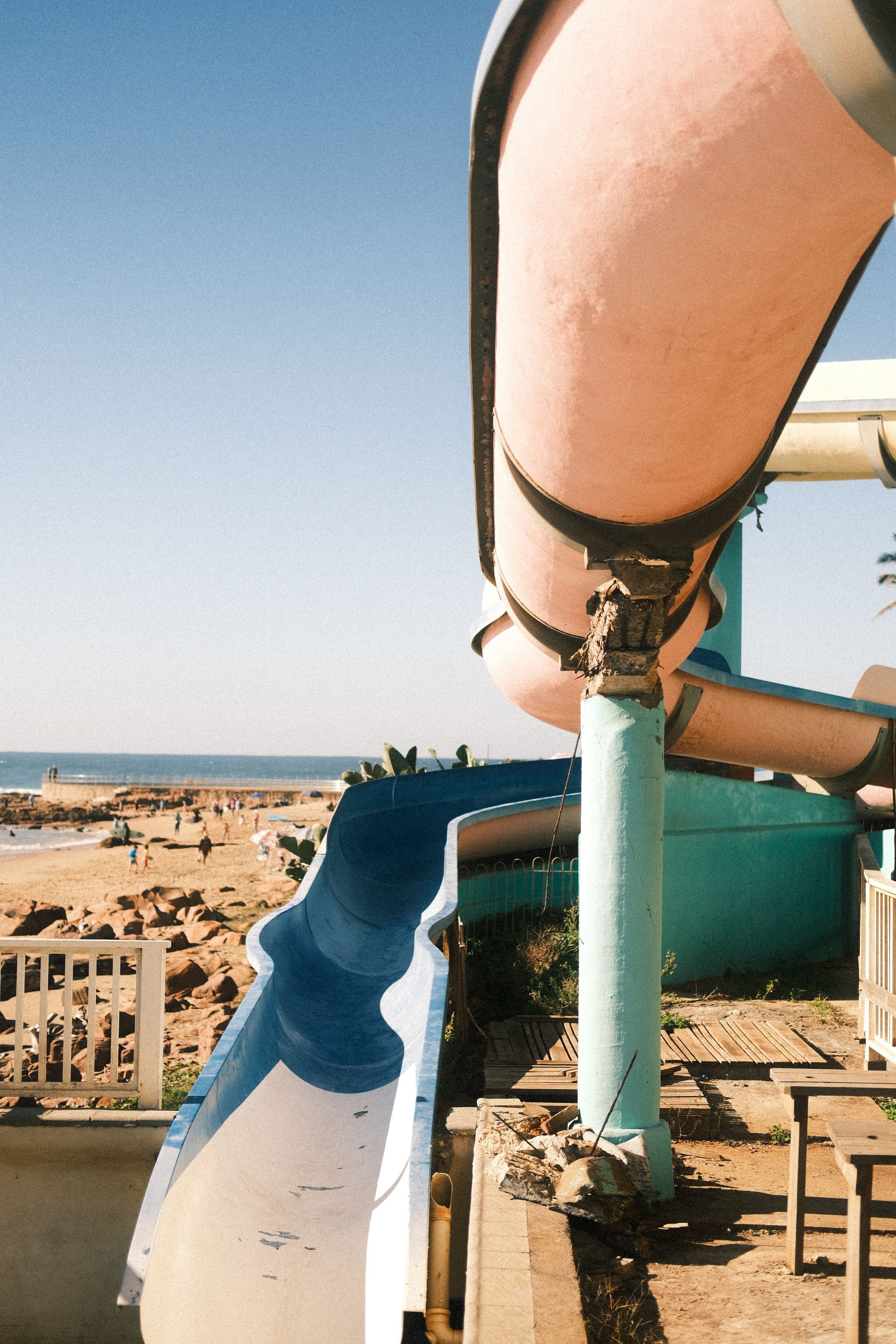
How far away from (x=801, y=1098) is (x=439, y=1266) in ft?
6.00

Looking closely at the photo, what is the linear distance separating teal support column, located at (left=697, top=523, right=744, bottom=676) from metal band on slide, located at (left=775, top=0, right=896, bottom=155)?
A: 9.25 m

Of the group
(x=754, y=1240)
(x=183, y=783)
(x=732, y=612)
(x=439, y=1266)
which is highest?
(x=183, y=783)

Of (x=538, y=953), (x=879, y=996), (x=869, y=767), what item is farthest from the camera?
(x=869, y=767)

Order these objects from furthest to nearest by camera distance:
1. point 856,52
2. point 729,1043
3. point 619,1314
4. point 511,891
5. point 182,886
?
1. point 182,886
2. point 511,891
3. point 729,1043
4. point 619,1314
5. point 856,52

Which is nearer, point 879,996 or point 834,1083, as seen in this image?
point 834,1083

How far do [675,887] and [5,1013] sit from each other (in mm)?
7624

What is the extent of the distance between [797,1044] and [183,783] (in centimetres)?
9341

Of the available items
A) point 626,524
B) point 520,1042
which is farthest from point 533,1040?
point 626,524

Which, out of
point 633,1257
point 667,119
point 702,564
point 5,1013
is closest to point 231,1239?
point 633,1257

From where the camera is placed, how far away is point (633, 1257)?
159 inches

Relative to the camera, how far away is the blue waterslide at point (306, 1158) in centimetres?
405

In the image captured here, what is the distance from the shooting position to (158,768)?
13488 cm

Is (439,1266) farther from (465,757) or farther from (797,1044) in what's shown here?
(465,757)

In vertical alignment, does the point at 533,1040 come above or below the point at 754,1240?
above
